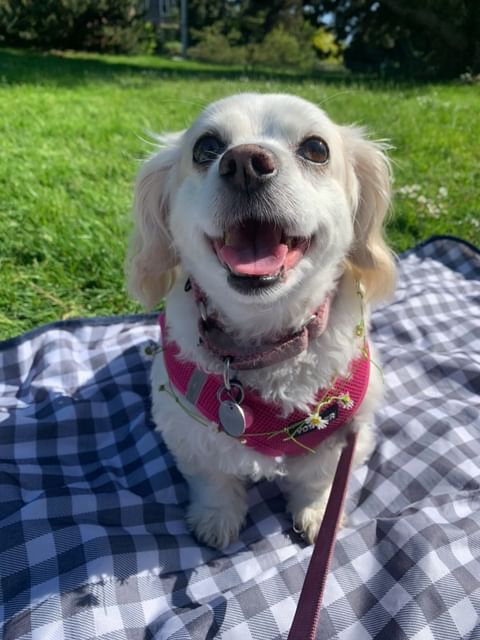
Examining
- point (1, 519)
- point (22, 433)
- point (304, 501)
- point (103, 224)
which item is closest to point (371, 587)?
point (304, 501)

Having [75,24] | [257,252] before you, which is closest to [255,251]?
[257,252]

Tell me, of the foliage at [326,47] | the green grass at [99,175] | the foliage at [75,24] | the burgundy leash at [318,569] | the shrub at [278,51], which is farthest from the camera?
the foliage at [326,47]

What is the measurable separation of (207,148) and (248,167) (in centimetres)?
31

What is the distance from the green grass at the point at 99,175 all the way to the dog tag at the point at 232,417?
123 cm

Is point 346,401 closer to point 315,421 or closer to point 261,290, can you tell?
point 315,421

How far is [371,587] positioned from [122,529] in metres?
0.83

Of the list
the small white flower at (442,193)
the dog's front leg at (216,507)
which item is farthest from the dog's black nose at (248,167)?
the small white flower at (442,193)

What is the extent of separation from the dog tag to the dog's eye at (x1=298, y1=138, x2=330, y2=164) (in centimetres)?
76

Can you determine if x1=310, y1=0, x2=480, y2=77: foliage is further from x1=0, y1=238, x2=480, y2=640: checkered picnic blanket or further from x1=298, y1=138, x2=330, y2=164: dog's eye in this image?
x1=298, y1=138, x2=330, y2=164: dog's eye

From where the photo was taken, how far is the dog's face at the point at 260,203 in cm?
141

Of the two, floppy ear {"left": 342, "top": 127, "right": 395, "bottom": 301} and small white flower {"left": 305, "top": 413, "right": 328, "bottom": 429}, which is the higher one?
floppy ear {"left": 342, "top": 127, "right": 395, "bottom": 301}

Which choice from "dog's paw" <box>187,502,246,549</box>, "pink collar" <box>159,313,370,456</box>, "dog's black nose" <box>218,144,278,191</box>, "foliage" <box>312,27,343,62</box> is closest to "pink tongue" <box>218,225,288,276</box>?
"dog's black nose" <box>218,144,278,191</box>

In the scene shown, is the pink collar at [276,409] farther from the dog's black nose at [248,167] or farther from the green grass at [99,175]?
the green grass at [99,175]

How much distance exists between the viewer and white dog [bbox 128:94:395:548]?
1.44m
